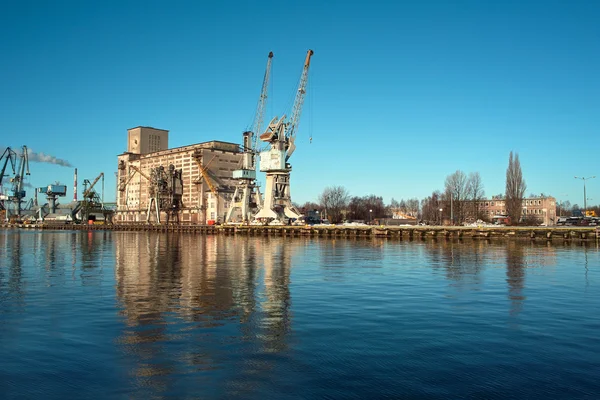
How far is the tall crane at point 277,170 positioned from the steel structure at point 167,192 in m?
62.4

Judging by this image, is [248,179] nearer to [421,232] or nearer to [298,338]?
[421,232]

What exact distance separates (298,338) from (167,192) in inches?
5973

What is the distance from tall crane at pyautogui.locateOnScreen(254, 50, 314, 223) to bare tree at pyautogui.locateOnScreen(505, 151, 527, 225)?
46.4 metres

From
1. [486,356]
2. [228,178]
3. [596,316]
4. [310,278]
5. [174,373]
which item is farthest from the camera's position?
[228,178]

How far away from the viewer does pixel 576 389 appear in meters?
8.55

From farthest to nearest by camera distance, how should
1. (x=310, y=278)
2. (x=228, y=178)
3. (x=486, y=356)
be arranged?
(x=228, y=178)
(x=310, y=278)
(x=486, y=356)

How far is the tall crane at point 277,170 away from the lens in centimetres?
10169

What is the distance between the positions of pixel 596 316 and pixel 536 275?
1172cm

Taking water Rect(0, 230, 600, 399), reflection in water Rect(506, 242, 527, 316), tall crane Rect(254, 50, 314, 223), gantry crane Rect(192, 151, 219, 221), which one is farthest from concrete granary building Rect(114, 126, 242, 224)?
water Rect(0, 230, 600, 399)

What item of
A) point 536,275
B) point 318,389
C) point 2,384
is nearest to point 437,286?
point 536,275

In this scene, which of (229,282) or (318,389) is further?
(229,282)

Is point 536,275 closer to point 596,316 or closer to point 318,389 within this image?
point 596,316

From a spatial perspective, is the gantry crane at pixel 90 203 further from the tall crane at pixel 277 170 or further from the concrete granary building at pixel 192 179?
the tall crane at pixel 277 170

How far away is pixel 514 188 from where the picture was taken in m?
101
